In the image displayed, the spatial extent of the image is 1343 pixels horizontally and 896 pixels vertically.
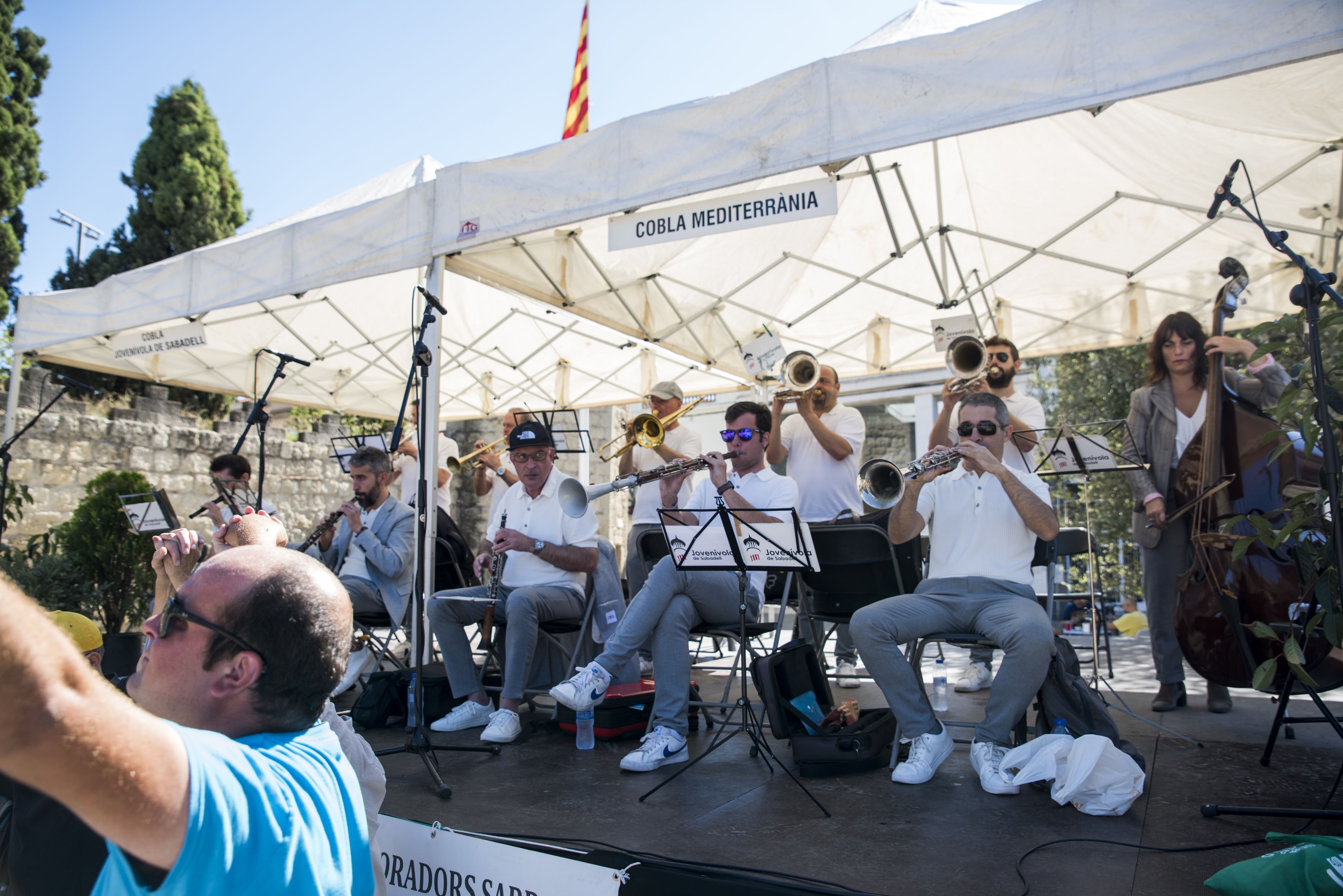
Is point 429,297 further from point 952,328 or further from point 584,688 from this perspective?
point 952,328

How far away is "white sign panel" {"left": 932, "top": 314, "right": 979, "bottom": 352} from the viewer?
5.23 meters

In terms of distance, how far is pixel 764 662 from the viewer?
331 cm

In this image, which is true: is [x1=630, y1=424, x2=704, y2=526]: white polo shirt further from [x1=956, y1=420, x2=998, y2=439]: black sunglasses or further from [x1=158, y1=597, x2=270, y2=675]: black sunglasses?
[x1=158, y1=597, x2=270, y2=675]: black sunglasses

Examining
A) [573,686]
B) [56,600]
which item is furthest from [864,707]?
[56,600]

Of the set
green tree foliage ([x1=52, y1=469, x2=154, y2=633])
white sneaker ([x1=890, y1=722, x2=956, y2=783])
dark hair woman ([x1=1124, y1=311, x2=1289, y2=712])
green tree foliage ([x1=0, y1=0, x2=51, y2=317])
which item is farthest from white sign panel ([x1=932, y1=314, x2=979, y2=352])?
green tree foliage ([x1=0, y1=0, x2=51, y2=317])

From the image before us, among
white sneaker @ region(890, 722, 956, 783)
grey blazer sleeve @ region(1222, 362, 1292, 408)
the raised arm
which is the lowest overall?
white sneaker @ region(890, 722, 956, 783)

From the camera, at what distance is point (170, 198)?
572 inches

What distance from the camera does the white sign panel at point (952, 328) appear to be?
5.23 m

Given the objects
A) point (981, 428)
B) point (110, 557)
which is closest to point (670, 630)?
point (981, 428)

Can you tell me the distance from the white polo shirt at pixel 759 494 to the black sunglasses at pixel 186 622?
2.92m

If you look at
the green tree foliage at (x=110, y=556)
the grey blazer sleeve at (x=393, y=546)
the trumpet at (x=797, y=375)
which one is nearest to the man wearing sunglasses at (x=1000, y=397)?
the trumpet at (x=797, y=375)

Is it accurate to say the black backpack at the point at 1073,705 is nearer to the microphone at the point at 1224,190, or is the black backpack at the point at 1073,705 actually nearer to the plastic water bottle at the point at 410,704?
the microphone at the point at 1224,190

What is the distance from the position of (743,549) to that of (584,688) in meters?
0.96

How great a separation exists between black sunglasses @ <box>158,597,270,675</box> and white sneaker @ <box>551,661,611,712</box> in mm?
2485
